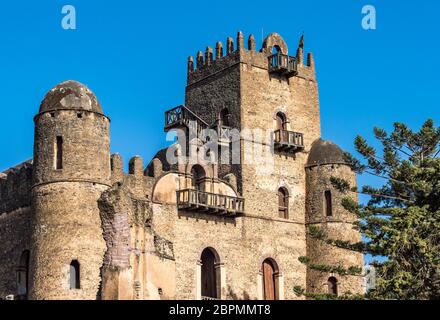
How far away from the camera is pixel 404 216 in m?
38.3

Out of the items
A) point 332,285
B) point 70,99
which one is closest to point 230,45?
point 70,99

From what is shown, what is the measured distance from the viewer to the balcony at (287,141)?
50.0 meters

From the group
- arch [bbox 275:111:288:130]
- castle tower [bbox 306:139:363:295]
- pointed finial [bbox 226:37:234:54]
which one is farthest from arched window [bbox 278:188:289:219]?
pointed finial [bbox 226:37:234:54]

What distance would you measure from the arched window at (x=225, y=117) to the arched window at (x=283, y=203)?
3.93m

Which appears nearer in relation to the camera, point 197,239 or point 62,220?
point 62,220

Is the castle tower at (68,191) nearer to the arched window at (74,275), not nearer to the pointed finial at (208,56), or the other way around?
the arched window at (74,275)

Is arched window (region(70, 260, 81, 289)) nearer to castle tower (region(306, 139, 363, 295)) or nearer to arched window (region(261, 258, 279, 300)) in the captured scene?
arched window (region(261, 258, 279, 300))

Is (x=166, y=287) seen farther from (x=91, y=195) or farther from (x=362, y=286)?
(x=362, y=286)

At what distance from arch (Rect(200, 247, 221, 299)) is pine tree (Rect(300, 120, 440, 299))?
4.87m

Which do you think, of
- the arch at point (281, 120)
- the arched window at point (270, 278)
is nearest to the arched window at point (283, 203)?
the arched window at point (270, 278)

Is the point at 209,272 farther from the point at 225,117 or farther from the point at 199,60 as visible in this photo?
the point at 199,60
